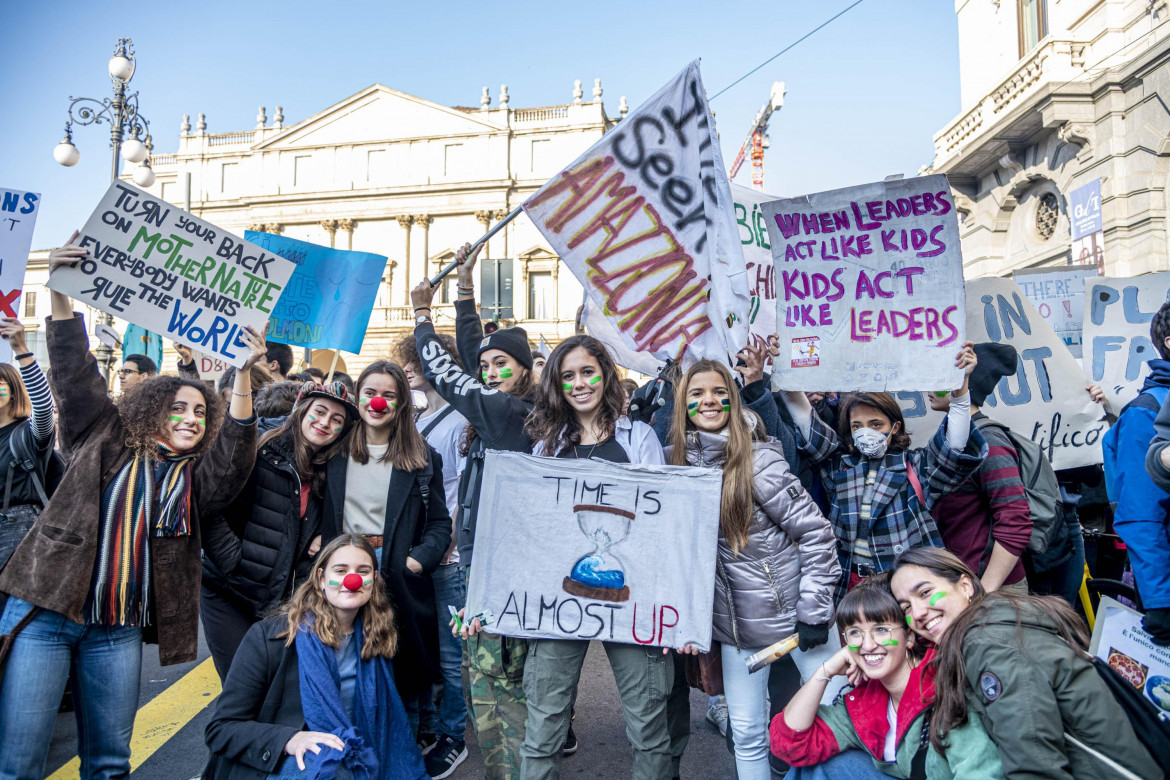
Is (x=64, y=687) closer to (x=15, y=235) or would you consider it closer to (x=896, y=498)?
(x=15, y=235)

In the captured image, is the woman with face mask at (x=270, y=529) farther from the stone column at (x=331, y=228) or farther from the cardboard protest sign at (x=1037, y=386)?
the stone column at (x=331, y=228)

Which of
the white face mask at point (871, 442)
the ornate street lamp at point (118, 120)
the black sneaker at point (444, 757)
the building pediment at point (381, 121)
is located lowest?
the black sneaker at point (444, 757)

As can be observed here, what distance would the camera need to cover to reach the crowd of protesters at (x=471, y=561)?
236 centimetres

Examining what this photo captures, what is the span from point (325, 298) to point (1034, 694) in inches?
185

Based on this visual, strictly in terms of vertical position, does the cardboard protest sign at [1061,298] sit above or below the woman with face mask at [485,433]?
above

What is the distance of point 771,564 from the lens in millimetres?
2893

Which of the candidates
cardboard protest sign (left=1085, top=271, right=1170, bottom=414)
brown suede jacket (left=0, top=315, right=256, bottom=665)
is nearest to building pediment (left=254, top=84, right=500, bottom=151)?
cardboard protest sign (left=1085, top=271, right=1170, bottom=414)

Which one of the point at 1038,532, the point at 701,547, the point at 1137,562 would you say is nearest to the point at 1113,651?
the point at 1137,562

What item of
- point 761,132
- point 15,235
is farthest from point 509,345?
point 761,132

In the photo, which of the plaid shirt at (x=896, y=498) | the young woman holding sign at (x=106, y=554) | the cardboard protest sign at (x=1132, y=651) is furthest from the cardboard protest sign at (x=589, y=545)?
the cardboard protest sign at (x=1132, y=651)

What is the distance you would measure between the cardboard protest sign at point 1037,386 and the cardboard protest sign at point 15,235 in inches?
197

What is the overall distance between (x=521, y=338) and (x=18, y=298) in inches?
A: 93.0

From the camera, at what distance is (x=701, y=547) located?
2.81 metres

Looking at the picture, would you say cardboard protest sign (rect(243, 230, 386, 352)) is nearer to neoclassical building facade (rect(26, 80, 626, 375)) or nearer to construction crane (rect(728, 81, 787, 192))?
neoclassical building facade (rect(26, 80, 626, 375))
